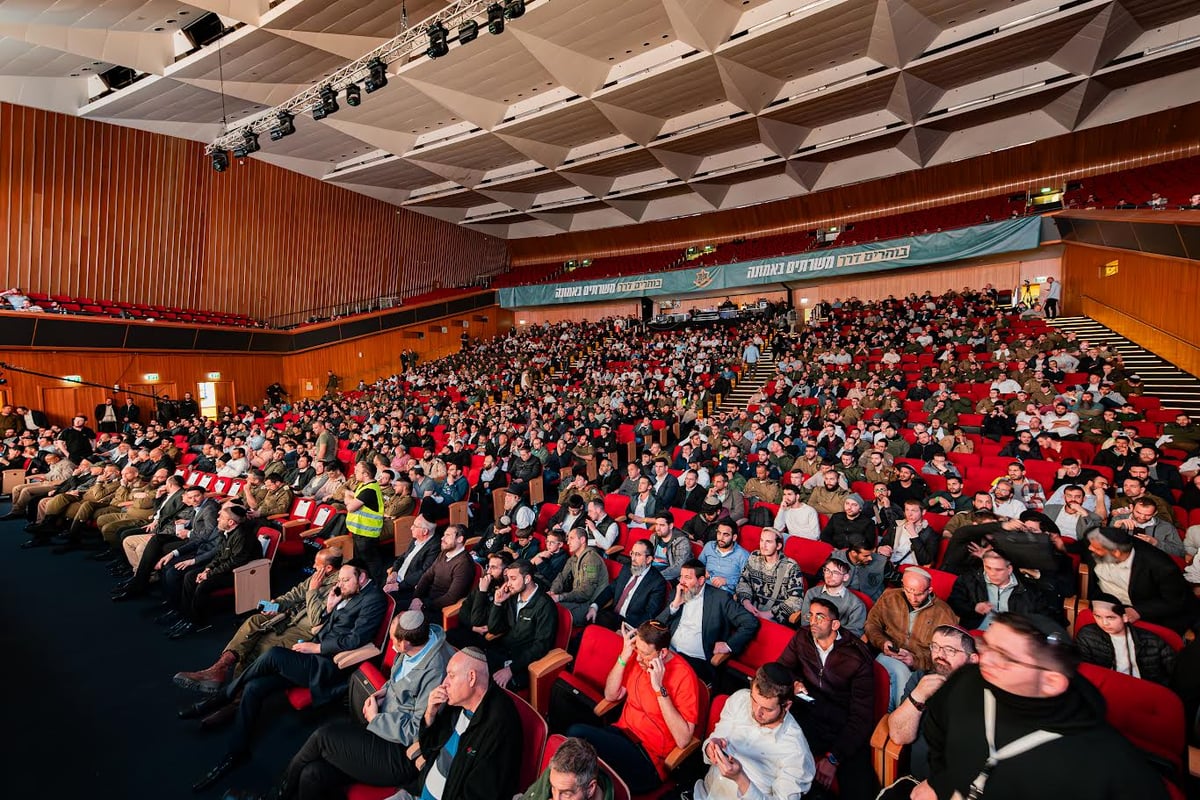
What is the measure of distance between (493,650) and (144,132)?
54.4 feet

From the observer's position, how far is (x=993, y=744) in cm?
152

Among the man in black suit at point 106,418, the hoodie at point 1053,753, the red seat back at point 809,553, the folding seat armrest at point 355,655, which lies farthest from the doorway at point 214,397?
the hoodie at point 1053,753

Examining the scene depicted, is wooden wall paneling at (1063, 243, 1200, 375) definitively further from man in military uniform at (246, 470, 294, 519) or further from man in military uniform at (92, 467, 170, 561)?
man in military uniform at (92, 467, 170, 561)

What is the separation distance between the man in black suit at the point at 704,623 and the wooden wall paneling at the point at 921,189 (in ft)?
62.0

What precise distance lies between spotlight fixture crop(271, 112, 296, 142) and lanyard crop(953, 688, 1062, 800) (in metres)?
12.3

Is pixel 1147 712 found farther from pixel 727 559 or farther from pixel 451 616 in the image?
pixel 451 616

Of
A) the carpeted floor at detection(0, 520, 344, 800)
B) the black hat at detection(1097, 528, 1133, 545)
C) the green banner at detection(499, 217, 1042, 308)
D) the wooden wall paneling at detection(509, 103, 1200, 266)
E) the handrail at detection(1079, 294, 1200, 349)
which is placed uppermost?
the wooden wall paneling at detection(509, 103, 1200, 266)

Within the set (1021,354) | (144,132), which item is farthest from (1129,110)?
(144,132)

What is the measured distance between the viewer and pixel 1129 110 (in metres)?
13.9

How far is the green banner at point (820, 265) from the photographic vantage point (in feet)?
45.6

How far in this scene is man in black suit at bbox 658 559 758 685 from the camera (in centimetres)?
301

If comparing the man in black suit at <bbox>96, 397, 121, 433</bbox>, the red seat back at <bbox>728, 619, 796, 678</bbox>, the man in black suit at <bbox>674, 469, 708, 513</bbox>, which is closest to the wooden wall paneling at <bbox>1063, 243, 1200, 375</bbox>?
the man in black suit at <bbox>674, 469, 708, 513</bbox>

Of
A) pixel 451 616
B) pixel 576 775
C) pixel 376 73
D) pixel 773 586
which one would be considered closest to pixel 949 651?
pixel 773 586

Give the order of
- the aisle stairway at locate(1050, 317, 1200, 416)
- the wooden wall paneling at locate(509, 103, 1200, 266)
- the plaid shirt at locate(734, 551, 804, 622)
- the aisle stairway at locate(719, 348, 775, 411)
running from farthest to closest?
the wooden wall paneling at locate(509, 103, 1200, 266)
the aisle stairway at locate(719, 348, 775, 411)
the aisle stairway at locate(1050, 317, 1200, 416)
the plaid shirt at locate(734, 551, 804, 622)
